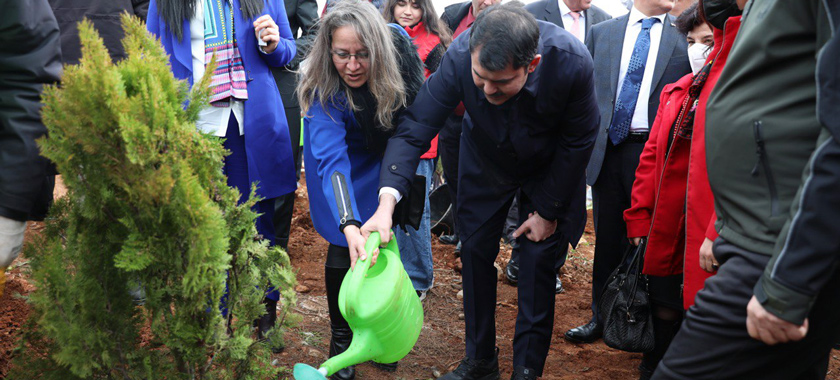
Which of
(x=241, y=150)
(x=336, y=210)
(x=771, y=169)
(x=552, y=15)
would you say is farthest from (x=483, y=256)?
(x=552, y=15)

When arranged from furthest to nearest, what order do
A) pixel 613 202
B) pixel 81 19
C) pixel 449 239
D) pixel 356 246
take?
pixel 449 239 < pixel 613 202 < pixel 81 19 < pixel 356 246

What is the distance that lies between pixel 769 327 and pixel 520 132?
157cm

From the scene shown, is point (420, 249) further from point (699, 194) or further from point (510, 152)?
point (699, 194)

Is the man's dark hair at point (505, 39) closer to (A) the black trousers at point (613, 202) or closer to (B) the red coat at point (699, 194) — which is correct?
(B) the red coat at point (699, 194)

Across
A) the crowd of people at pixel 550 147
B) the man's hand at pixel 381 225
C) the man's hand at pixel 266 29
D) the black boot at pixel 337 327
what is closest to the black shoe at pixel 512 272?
the crowd of people at pixel 550 147

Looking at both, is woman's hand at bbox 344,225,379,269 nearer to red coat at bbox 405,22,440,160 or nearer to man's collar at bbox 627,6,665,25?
red coat at bbox 405,22,440,160

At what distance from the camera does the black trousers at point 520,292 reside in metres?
3.16

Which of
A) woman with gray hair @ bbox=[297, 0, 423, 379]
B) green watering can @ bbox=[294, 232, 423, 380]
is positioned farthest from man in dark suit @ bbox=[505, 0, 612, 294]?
green watering can @ bbox=[294, 232, 423, 380]

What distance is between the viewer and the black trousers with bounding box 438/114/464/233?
14.3ft

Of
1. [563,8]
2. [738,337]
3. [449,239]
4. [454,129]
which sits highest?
[563,8]

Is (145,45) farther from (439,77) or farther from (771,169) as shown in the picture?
(771,169)

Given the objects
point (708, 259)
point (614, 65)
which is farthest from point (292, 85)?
point (708, 259)

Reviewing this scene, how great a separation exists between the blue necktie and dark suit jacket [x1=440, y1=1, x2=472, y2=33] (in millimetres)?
1801

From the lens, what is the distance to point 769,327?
1.62 m
